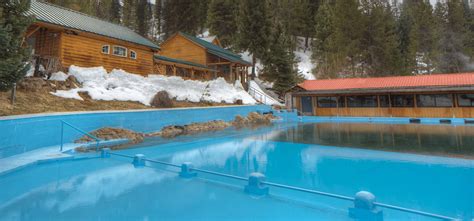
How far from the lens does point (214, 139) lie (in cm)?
1176

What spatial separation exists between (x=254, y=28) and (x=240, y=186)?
28974 millimetres

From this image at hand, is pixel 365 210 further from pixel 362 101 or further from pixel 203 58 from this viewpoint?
pixel 203 58

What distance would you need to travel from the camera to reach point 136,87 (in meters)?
16.1

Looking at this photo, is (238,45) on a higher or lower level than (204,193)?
higher

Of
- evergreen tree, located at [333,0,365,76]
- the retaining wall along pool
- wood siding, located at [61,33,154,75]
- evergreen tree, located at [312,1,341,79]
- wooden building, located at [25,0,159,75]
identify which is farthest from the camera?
evergreen tree, located at [312,1,341,79]

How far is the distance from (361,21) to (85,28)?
2799 centimetres

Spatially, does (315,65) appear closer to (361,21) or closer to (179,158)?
(361,21)

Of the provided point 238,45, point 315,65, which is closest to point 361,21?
point 315,65

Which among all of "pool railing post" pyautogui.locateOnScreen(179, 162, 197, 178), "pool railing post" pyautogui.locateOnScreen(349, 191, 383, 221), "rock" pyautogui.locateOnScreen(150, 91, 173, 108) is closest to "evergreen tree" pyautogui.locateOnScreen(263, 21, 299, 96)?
"rock" pyautogui.locateOnScreen(150, 91, 173, 108)

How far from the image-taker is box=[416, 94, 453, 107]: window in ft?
62.0

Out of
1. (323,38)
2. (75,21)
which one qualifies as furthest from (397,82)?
(75,21)

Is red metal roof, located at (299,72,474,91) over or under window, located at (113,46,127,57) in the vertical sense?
under

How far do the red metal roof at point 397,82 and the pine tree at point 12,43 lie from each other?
2066 centimetres

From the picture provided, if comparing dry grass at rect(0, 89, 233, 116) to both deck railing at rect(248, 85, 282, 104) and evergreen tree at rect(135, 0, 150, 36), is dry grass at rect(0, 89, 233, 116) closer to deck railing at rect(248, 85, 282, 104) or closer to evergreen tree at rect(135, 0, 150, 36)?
deck railing at rect(248, 85, 282, 104)
